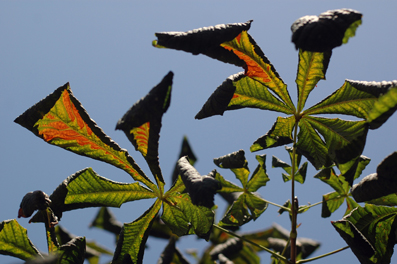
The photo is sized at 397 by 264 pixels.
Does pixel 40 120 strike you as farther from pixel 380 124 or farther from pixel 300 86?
pixel 380 124

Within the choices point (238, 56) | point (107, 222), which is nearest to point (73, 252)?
point (238, 56)

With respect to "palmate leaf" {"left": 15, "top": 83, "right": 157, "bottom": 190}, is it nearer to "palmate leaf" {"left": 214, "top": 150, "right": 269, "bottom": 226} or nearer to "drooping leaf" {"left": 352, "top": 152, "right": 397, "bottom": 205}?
"palmate leaf" {"left": 214, "top": 150, "right": 269, "bottom": 226}

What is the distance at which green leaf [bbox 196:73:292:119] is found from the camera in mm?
1697

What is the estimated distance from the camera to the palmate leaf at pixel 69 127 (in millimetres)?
1604

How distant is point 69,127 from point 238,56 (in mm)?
984

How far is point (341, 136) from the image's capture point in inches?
68.9

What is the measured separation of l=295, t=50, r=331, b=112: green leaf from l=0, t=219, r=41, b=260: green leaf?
1776mm

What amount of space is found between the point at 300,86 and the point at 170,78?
919 mm

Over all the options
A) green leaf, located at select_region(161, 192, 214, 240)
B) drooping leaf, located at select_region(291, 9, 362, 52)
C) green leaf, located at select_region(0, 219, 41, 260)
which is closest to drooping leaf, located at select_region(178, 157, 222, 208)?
green leaf, located at select_region(161, 192, 214, 240)

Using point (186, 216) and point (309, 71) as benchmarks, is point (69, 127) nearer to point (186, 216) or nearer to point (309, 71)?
point (186, 216)

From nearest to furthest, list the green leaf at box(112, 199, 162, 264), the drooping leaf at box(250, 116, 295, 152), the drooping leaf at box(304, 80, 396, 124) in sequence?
the drooping leaf at box(304, 80, 396, 124) < the green leaf at box(112, 199, 162, 264) < the drooping leaf at box(250, 116, 295, 152)

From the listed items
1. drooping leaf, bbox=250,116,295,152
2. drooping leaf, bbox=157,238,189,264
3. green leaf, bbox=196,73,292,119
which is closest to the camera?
green leaf, bbox=196,73,292,119

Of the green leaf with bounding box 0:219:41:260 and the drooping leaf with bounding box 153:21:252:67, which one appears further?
the green leaf with bounding box 0:219:41:260

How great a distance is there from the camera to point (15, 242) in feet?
5.87
